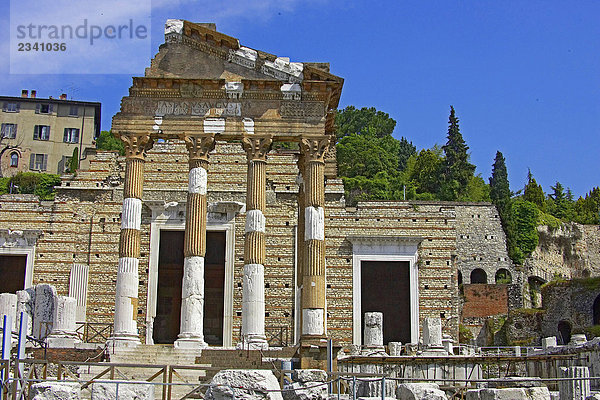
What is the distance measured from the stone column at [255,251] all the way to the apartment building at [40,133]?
41026mm

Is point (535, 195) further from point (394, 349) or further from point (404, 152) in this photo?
point (394, 349)

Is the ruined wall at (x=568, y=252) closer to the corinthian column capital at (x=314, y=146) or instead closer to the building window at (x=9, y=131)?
the building window at (x=9, y=131)

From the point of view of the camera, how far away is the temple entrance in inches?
1200

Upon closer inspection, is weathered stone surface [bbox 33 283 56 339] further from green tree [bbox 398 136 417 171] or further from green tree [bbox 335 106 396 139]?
green tree [bbox 398 136 417 171]

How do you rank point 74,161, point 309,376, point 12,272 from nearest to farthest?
1. point 309,376
2. point 12,272
3. point 74,161

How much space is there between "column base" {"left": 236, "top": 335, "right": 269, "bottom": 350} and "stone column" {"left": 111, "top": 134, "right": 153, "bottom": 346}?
3.36m

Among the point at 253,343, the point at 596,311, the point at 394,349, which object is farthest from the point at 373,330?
the point at 596,311

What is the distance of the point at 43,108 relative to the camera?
65625mm

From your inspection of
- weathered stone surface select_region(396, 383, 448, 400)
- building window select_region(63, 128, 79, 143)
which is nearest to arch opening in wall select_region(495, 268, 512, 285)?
building window select_region(63, 128, 79, 143)

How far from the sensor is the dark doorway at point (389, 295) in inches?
1237

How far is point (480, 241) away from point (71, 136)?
1321 inches

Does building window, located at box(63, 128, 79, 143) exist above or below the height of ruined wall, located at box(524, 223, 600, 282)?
above

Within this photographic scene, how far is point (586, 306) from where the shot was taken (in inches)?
1718

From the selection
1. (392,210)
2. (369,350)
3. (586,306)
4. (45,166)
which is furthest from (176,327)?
(45,166)
